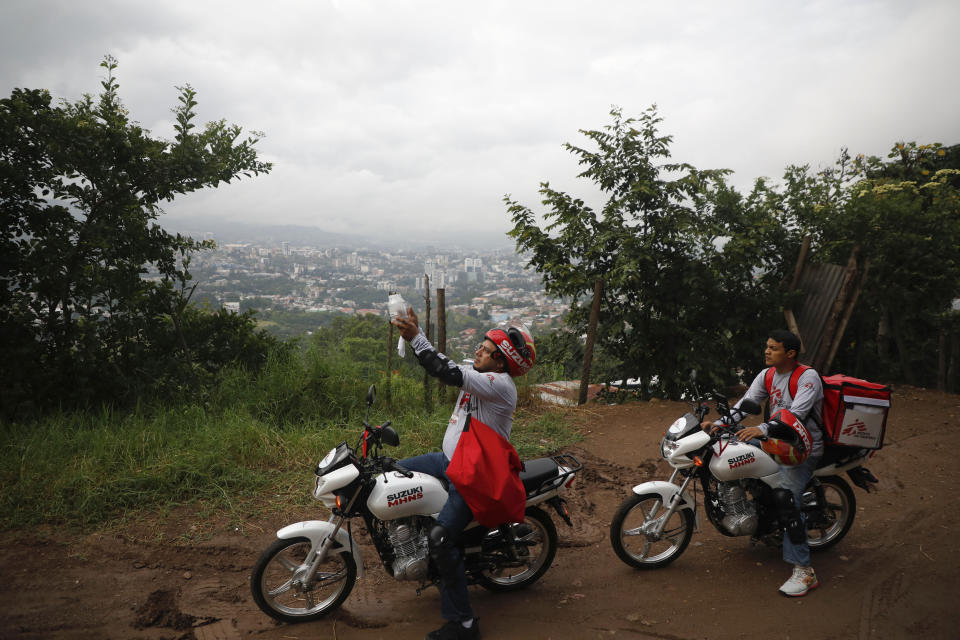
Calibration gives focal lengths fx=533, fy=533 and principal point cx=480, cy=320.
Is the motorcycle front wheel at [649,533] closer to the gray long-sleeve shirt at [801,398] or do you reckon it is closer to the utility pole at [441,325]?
the gray long-sleeve shirt at [801,398]

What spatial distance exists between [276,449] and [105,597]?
1.95 metres

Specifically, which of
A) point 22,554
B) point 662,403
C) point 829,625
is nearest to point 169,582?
point 22,554

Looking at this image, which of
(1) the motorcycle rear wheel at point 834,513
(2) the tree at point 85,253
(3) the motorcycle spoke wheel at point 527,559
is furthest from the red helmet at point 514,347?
(2) the tree at point 85,253

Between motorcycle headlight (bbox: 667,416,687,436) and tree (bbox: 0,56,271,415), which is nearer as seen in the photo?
motorcycle headlight (bbox: 667,416,687,436)

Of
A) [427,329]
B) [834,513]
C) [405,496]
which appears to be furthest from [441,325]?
[834,513]

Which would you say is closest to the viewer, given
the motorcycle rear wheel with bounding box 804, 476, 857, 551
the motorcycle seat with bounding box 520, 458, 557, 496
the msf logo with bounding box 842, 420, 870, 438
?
the motorcycle seat with bounding box 520, 458, 557, 496

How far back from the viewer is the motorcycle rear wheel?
3896 millimetres

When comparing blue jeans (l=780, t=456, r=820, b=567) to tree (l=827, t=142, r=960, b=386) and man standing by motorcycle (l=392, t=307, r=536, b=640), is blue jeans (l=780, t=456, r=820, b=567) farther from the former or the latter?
tree (l=827, t=142, r=960, b=386)

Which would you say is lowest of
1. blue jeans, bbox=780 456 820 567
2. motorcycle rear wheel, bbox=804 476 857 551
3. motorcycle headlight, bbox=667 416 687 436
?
motorcycle rear wheel, bbox=804 476 857 551

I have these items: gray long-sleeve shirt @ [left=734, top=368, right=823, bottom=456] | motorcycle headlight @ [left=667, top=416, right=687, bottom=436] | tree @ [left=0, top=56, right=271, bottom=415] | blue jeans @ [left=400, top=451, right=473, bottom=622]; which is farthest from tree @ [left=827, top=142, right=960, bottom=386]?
tree @ [left=0, top=56, right=271, bottom=415]

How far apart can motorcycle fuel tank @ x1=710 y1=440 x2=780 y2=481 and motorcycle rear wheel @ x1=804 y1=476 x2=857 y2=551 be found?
→ 0.60 meters

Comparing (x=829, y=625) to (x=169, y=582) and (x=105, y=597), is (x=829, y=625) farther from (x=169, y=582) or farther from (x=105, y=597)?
(x=105, y=597)

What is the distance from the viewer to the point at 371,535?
3123 mm

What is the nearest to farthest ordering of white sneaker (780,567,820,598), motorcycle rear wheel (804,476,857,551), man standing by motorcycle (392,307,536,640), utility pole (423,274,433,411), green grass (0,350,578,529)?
man standing by motorcycle (392,307,536,640) < white sneaker (780,567,820,598) < motorcycle rear wheel (804,476,857,551) < green grass (0,350,578,529) < utility pole (423,274,433,411)
